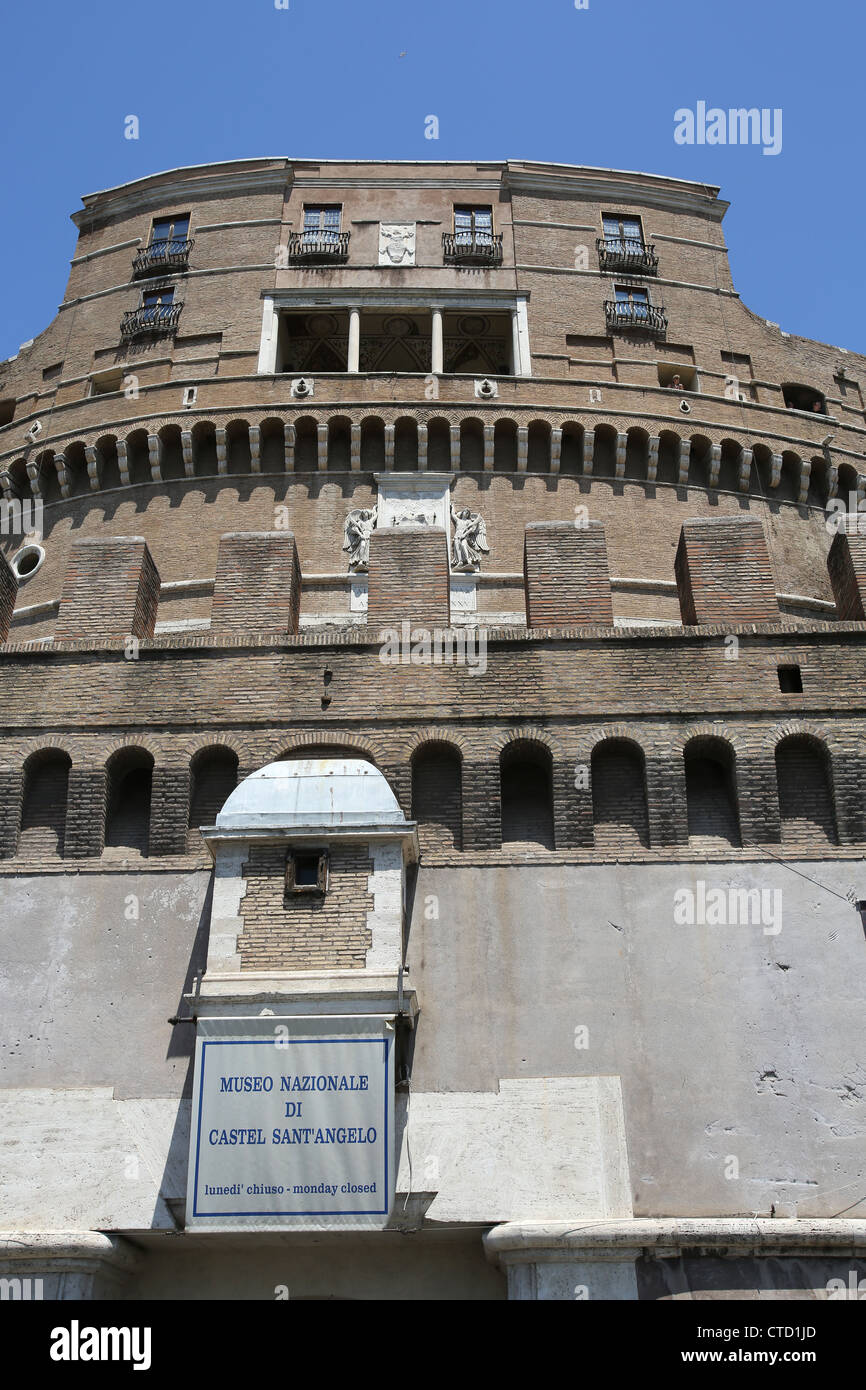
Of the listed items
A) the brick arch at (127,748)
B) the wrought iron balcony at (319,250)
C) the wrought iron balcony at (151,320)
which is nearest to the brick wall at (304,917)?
the brick arch at (127,748)

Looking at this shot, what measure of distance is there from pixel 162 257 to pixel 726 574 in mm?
20450

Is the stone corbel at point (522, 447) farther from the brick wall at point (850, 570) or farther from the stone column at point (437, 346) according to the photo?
the brick wall at point (850, 570)

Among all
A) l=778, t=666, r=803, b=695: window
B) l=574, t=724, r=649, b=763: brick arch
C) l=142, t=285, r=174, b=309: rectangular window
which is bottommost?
l=574, t=724, r=649, b=763: brick arch

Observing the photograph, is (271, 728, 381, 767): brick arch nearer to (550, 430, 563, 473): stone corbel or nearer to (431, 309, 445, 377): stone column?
(550, 430, 563, 473): stone corbel

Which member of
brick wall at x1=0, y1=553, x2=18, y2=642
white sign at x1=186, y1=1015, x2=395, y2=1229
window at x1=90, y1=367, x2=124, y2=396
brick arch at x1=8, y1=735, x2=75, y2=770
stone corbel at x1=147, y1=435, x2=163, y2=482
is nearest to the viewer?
white sign at x1=186, y1=1015, x2=395, y2=1229

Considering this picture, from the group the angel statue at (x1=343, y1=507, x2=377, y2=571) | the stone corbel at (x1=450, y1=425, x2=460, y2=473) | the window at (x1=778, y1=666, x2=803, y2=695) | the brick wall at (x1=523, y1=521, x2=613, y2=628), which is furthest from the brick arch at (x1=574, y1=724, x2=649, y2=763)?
Result: the stone corbel at (x1=450, y1=425, x2=460, y2=473)

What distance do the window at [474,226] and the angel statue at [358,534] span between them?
319 inches

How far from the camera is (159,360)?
91.1 ft

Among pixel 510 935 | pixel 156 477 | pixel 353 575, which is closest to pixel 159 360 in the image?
pixel 156 477

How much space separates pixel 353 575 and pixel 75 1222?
15239 mm

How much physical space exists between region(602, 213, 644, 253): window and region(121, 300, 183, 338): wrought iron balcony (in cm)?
959

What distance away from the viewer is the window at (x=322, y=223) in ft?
97.0

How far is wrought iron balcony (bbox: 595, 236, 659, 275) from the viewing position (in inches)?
1163
